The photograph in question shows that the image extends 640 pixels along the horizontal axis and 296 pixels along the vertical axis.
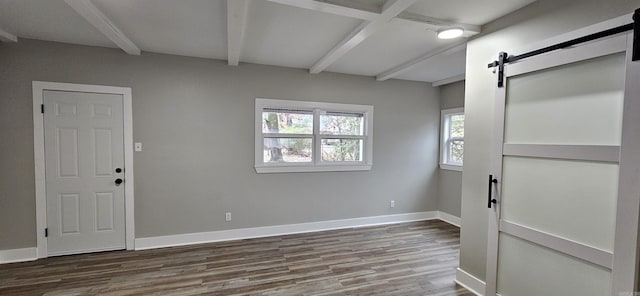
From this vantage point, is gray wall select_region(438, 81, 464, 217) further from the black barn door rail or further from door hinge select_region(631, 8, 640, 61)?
door hinge select_region(631, 8, 640, 61)

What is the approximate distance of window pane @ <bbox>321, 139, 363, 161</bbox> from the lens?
14.1 feet

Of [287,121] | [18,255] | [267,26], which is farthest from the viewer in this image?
[287,121]

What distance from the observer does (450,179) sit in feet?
15.4

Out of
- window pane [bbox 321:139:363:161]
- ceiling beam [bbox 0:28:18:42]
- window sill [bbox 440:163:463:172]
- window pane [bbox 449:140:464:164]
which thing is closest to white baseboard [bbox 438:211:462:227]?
window sill [bbox 440:163:463:172]

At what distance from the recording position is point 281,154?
4062 millimetres

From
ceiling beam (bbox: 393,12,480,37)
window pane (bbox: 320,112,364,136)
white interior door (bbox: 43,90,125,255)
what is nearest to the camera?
ceiling beam (bbox: 393,12,480,37)

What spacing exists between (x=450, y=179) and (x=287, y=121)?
3049 mm

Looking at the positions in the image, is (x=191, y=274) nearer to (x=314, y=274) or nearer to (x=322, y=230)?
(x=314, y=274)

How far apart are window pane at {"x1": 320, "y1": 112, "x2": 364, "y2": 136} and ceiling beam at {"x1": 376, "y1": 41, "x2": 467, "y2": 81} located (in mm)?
782

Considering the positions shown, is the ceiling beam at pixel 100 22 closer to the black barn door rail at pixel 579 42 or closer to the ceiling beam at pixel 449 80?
the black barn door rail at pixel 579 42

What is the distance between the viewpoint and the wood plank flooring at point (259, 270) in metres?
2.52

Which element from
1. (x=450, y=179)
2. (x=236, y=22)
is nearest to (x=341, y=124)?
(x=450, y=179)

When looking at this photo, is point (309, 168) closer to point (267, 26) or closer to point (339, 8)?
point (267, 26)

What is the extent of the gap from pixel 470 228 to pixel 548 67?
5.06ft
